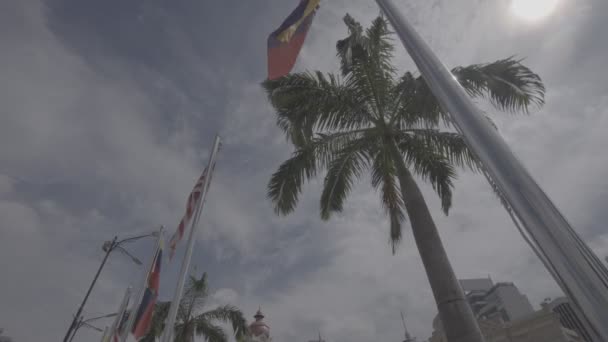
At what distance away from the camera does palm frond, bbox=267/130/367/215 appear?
9023mm

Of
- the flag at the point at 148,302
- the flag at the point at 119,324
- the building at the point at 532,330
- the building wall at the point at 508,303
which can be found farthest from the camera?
the building wall at the point at 508,303

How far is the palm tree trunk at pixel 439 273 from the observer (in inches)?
226

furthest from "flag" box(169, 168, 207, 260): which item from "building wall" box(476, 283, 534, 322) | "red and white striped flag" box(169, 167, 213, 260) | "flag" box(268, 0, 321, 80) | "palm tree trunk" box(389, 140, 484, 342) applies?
"building wall" box(476, 283, 534, 322)

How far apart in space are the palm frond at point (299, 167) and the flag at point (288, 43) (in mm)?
3861

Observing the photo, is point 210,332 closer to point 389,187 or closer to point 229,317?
point 229,317

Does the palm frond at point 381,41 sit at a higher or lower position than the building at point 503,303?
lower

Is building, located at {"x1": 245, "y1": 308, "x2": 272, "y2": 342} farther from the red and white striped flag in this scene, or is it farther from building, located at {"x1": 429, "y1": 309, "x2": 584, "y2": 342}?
building, located at {"x1": 429, "y1": 309, "x2": 584, "y2": 342}

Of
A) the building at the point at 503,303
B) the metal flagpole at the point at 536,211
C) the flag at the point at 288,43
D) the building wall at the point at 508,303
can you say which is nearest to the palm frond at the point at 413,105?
the flag at the point at 288,43

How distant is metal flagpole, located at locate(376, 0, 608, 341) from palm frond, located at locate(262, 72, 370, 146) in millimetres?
5982

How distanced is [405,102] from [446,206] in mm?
3473

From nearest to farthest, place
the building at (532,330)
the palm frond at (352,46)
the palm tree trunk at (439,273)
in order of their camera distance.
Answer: the palm tree trunk at (439,273) → the palm frond at (352,46) → the building at (532,330)

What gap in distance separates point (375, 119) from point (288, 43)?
167 inches

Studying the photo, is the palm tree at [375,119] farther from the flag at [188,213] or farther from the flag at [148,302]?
the flag at [148,302]

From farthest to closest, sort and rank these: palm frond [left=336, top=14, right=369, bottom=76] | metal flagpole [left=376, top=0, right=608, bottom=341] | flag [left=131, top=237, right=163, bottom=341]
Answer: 1. flag [left=131, top=237, right=163, bottom=341]
2. palm frond [left=336, top=14, right=369, bottom=76]
3. metal flagpole [left=376, top=0, right=608, bottom=341]
